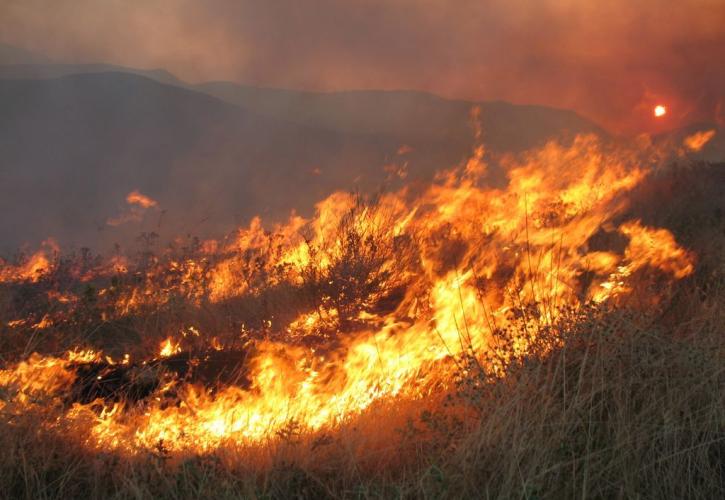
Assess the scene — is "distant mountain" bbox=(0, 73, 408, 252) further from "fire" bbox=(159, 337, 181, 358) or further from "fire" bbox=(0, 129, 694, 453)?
"fire" bbox=(159, 337, 181, 358)

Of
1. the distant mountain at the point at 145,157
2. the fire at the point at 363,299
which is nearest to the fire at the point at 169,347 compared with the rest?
the fire at the point at 363,299

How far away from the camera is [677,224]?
5984 millimetres

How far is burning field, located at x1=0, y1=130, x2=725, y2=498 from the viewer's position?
2.53 metres

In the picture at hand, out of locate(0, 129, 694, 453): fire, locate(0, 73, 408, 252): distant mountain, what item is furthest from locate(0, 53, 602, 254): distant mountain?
locate(0, 129, 694, 453): fire

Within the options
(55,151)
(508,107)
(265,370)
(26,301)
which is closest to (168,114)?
(55,151)

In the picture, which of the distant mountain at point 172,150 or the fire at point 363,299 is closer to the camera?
the fire at point 363,299

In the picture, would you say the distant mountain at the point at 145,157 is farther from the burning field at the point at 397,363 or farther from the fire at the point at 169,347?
the fire at the point at 169,347

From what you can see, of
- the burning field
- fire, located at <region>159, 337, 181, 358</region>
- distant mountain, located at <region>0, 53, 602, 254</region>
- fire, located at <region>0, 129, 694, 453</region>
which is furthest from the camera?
distant mountain, located at <region>0, 53, 602, 254</region>

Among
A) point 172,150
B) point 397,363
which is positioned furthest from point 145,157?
point 397,363

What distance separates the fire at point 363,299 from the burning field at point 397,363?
23mm

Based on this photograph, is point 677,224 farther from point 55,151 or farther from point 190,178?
point 55,151

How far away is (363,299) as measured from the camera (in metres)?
5.29

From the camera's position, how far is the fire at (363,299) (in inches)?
132

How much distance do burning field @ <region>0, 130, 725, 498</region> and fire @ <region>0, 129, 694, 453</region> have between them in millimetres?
23
